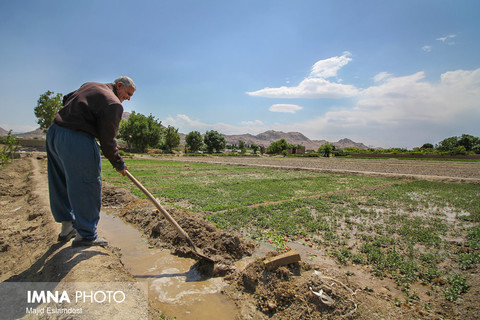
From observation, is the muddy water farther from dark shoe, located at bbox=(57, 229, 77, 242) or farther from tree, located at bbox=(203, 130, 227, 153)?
tree, located at bbox=(203, 130, 227, 153)

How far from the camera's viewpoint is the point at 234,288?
3.02 m

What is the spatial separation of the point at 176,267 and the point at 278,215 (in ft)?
11.6

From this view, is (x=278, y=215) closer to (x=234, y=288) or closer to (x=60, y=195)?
(x=234, y=288)

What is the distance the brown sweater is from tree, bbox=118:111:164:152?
181 ft

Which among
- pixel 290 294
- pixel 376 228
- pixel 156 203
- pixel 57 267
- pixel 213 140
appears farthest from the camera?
pixel 213 140

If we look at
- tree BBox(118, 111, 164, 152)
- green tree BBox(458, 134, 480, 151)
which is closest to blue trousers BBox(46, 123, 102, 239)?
tree BBox(118, 111, 164, 152)

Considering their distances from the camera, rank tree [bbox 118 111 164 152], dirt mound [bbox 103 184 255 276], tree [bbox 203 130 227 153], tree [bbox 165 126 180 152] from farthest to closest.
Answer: tree [bbox 203 130 227 153] < tree [bbox 165 126 180 152] < tree [bbox 118 111 164 152] < dirt mound [bbox 103 184 255 276]

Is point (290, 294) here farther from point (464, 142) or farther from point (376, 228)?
point (464, 142)

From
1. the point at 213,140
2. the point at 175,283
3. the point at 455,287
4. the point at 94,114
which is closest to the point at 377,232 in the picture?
the point at 455,287

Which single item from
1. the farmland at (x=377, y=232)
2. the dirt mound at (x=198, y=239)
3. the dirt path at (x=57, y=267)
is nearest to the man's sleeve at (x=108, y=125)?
the dirt path at (x=57, y=267)

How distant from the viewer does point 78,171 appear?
270 cm

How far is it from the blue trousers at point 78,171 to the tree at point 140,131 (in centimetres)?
5503

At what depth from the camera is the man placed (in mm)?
2697

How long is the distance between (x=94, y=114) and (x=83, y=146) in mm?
430
